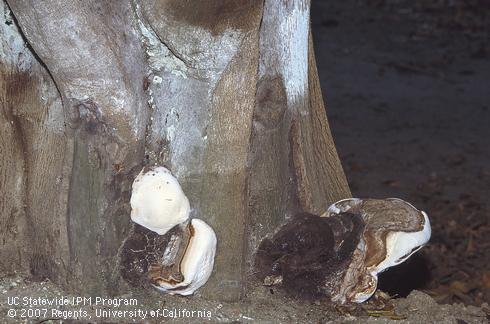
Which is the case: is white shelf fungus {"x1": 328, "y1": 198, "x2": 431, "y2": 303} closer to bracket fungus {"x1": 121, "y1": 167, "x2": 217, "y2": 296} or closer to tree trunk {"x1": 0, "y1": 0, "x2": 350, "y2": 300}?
tree trunk {"x1": 0, "y1": 0, "x2": 350, "y2": 300}

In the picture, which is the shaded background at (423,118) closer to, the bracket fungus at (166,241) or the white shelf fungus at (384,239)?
the white shelf fungus at (384,239)

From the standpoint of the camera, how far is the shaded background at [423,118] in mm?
5691

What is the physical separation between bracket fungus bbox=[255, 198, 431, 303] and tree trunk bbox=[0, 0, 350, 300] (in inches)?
3.8

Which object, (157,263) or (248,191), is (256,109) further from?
(157,263)

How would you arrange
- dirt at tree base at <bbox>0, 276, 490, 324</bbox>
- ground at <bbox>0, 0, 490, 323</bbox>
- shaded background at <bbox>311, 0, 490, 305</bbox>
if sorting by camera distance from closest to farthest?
dirt at tree base at <bbox>0, 276, 490, 324</bbox>, ground at <bbox>0, 0, 490, 323</bbox>, shaded background at <bbox>311, 0, 490, 305</bbox>

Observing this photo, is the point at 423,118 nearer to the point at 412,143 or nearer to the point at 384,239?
the point at 412,143

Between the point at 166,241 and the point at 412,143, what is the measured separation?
573 centimetres

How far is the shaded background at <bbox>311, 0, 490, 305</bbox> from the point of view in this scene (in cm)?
569

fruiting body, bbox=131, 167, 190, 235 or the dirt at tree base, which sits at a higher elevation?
fruiting body, bbox=131, 167, 190, 235

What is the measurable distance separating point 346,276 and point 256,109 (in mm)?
635

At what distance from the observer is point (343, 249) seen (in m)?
2.70

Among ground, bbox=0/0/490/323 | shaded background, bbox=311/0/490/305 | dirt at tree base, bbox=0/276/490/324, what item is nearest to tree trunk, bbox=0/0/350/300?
dirt at tree base, bbox=0/276/490/324

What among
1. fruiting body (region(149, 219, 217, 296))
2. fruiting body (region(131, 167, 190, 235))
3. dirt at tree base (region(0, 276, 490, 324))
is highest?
fruiting body (region(131, 167, 190, 235))

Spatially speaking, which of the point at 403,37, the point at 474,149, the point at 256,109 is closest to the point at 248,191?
the point at 256,109
